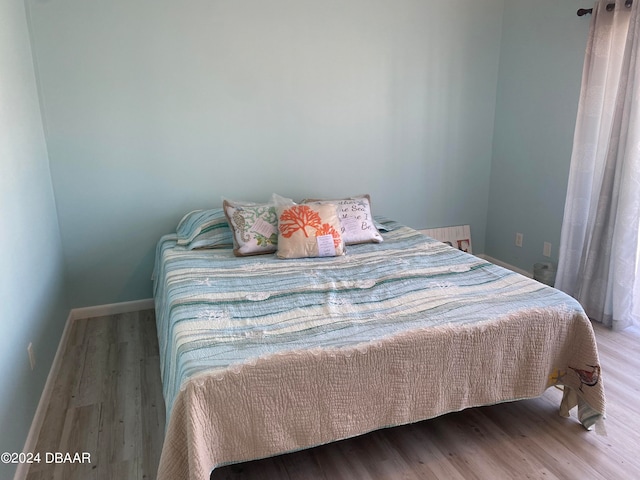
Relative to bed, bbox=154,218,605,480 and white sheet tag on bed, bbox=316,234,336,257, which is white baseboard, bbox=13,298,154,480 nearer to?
bed, bbox=154,218,605,480

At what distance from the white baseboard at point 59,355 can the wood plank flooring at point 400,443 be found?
0.04 metres

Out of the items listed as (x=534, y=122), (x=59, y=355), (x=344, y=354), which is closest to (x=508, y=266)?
(x=534, y=122)

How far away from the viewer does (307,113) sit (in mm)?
3443

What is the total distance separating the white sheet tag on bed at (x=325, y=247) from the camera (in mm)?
2822

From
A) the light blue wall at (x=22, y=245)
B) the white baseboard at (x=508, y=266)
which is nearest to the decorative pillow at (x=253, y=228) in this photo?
the light blue wall at (x=22, y=245)

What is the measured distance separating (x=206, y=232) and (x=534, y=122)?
8.22 ft

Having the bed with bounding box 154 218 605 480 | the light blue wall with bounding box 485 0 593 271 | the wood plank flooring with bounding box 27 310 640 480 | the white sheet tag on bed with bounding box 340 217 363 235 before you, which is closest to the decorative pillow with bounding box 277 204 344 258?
the white sheet tag on bed with bounding box 340 217 363 235

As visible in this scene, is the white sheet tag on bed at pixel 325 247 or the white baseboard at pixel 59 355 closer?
the white baseboard at pixel 59 355

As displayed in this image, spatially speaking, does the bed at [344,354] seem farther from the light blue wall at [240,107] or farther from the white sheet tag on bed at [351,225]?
the light blue wall at [240,107]

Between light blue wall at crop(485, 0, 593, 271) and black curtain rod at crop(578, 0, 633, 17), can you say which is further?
light blue wall at crop(485, 0, 593, 271)

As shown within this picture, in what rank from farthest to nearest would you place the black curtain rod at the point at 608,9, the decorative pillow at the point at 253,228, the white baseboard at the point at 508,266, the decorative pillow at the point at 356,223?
the white baseboard at the point at 508,266 → the decorative pillow at the point at 356,223 → the decorative pillow at the point at 253,228 → the black curtain rod at the point at 608,9

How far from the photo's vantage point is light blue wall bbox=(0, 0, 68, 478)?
5.95ft

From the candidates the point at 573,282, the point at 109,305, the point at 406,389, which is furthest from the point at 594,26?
the point at 109,305

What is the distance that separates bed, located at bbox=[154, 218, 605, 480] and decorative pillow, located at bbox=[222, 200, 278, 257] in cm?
35
